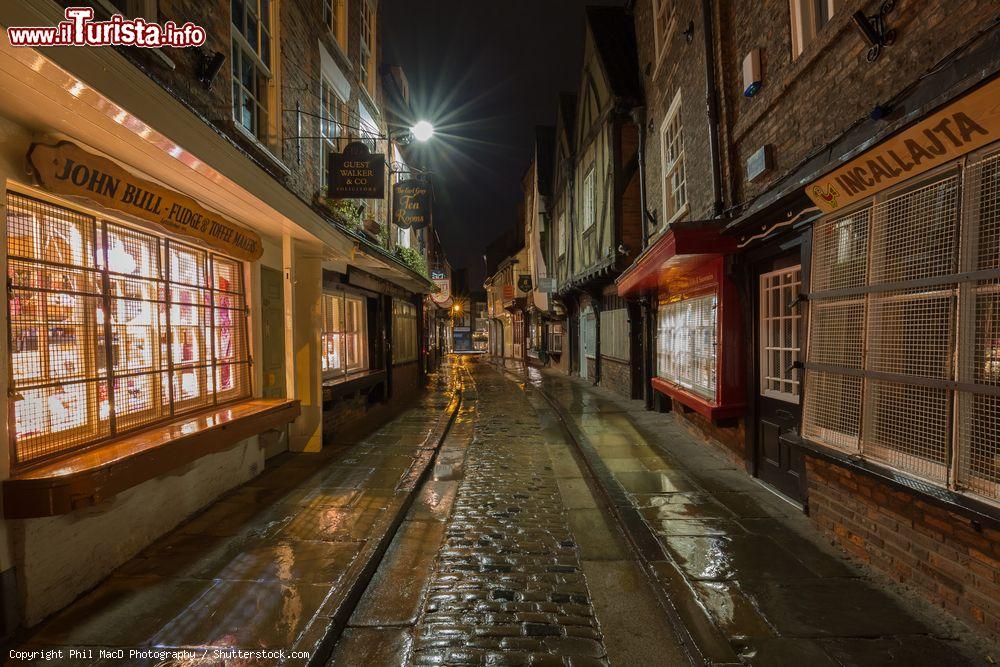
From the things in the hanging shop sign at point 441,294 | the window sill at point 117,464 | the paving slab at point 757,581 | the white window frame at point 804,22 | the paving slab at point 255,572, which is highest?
the white window frame at point 804,22

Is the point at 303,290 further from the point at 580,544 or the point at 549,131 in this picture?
the point at 549,131

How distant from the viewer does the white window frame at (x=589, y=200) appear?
1394cm

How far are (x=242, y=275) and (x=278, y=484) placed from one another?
113 inches

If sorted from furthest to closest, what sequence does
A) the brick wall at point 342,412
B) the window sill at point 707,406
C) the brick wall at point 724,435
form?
the brick wall at point 342,412
the brick wall at point 724,435
the window sill at point 707,406

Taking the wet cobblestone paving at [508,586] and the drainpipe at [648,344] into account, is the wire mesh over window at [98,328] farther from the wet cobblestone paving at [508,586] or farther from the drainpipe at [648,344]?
the drainpipe at [648,344]

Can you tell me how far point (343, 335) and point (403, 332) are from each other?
5.24 m

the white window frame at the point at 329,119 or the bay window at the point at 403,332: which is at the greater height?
the white window frame at the point at 329,119

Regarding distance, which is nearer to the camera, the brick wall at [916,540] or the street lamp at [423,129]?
the brick wall at [916,540]

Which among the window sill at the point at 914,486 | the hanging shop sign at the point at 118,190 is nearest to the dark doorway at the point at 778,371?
the window sill at the point at 914,486

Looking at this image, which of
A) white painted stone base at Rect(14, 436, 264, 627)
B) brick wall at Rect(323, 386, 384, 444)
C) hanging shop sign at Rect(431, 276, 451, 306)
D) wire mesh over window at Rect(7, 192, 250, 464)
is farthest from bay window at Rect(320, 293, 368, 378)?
hanging shop sign at Rect(431, 276, 451, 306)

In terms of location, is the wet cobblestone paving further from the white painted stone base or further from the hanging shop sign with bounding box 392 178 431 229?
the hanging shop sign with bounding box 392 178 431 229

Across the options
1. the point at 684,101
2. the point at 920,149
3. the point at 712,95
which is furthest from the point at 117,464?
the point at 684,101

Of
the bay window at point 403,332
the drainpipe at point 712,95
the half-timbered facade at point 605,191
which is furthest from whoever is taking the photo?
the bay window at point 403,332

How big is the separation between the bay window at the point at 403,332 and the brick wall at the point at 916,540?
35.5 ft
